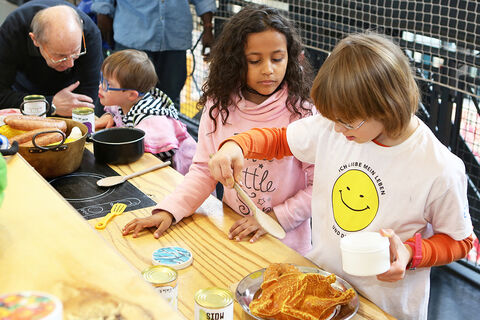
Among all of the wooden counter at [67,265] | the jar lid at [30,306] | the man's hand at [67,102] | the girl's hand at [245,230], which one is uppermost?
the jar lid at [30,306]

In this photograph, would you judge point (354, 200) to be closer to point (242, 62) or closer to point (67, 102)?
point (242, 62)

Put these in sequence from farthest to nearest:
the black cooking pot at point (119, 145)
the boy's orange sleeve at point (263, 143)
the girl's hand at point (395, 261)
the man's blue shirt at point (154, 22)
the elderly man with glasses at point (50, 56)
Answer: the man's blue shirt at point (154, 22) < the elderly man with glasses at point (50, 56) < the black cooking pot at point (119, 145) < the boy's orange sleeve at point (263, 143) < the girl's hand at point (395, 261)

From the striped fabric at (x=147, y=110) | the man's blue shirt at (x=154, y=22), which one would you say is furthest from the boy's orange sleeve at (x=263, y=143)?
the man's blue shirt at (x=154, y=22)

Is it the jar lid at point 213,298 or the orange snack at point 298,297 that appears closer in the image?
the jar lid at point 213,298

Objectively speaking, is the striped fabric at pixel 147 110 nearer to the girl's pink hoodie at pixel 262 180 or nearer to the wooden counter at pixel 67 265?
the girl's pink hoodie at pixel 262 180

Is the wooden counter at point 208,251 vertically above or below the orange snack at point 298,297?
below

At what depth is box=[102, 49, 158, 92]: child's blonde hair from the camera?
232 centimetres

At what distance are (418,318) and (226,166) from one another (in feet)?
1.99

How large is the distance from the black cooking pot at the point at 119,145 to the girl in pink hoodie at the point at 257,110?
1.35ft

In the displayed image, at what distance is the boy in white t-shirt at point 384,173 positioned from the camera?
1141 millimetres

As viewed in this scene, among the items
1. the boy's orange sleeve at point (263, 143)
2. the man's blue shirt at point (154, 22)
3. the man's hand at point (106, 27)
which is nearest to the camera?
the boy's orange sleeve at point (263, 143)

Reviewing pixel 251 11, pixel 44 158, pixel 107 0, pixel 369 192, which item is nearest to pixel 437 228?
pixel 369 192

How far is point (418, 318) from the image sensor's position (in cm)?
131

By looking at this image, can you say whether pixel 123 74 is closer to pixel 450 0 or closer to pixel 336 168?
pixel 336 168
